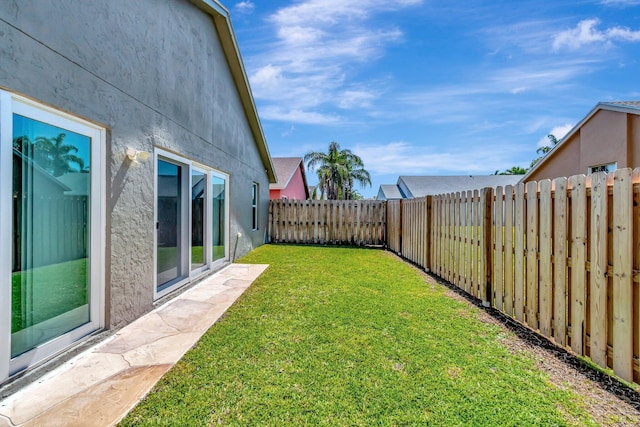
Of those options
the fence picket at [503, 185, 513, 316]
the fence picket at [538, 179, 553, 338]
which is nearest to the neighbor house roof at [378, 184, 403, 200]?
the fence picket at [503, 185, 513, 316]

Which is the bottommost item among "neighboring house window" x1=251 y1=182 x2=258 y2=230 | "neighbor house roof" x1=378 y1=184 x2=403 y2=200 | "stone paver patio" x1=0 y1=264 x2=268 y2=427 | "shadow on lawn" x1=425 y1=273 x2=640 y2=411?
"shadow on lawn" x1=425 y1=273 x2=640 y2=411

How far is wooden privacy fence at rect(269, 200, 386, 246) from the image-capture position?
495 inches

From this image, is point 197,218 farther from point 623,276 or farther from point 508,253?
point 623,276

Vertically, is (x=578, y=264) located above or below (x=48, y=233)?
below

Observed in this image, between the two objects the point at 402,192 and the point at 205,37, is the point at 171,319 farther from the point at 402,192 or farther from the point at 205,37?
the point at 402,192

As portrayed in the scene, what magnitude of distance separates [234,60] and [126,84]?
4.59m

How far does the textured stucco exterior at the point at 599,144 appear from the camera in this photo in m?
10.2

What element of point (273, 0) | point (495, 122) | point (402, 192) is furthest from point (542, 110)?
point (273, 0)

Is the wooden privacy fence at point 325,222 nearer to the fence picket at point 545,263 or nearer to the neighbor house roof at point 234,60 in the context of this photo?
the neighbor house roof at point 234,60

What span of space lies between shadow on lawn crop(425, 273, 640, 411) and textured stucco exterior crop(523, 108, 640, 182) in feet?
33.7

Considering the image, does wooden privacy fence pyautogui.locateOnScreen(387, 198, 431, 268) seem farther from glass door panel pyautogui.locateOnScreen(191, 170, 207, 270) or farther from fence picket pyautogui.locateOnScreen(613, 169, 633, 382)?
glass door panel pyautogui.locateOnScreen(191, 170, 207, 270)

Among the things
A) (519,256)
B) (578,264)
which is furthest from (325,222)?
(578,264)

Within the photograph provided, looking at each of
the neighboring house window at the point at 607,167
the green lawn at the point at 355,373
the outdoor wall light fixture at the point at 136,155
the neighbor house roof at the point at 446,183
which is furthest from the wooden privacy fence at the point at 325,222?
the neighbor house roof at the point at 446,183

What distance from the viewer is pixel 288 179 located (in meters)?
20.9
